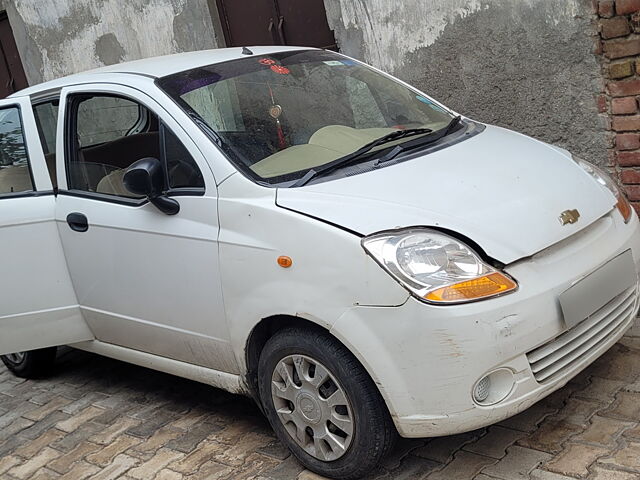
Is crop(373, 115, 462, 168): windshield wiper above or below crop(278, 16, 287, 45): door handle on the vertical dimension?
below

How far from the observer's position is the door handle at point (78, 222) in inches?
163

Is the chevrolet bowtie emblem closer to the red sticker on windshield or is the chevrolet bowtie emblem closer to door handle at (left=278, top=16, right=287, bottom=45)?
the red sticker on windshield

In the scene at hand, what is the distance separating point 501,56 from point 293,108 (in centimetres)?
243

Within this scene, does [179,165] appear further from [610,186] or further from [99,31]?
[99,31]

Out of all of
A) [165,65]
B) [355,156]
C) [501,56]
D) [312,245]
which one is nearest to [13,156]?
[165,65]

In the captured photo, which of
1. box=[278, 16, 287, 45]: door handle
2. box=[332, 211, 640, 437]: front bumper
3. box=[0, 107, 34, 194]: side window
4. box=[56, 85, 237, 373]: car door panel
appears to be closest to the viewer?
box=[332, 211, 640, 437]: front bumper

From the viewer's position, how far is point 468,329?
9.62 ft

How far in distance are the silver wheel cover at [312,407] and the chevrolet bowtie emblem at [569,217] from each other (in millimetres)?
1078

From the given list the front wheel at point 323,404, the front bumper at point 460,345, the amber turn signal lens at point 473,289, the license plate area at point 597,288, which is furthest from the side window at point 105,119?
the license plate area at point 597,288

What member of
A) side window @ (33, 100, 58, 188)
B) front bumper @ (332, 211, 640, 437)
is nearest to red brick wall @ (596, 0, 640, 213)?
front bumper @ (332, 211, 640, 437)

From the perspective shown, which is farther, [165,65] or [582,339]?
[165,65]

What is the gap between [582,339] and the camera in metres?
3.26

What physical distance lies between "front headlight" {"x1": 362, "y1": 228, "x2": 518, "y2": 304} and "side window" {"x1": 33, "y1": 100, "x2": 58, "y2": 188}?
2.10 m

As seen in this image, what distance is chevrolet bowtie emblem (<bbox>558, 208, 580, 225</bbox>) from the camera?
3.28 metres
